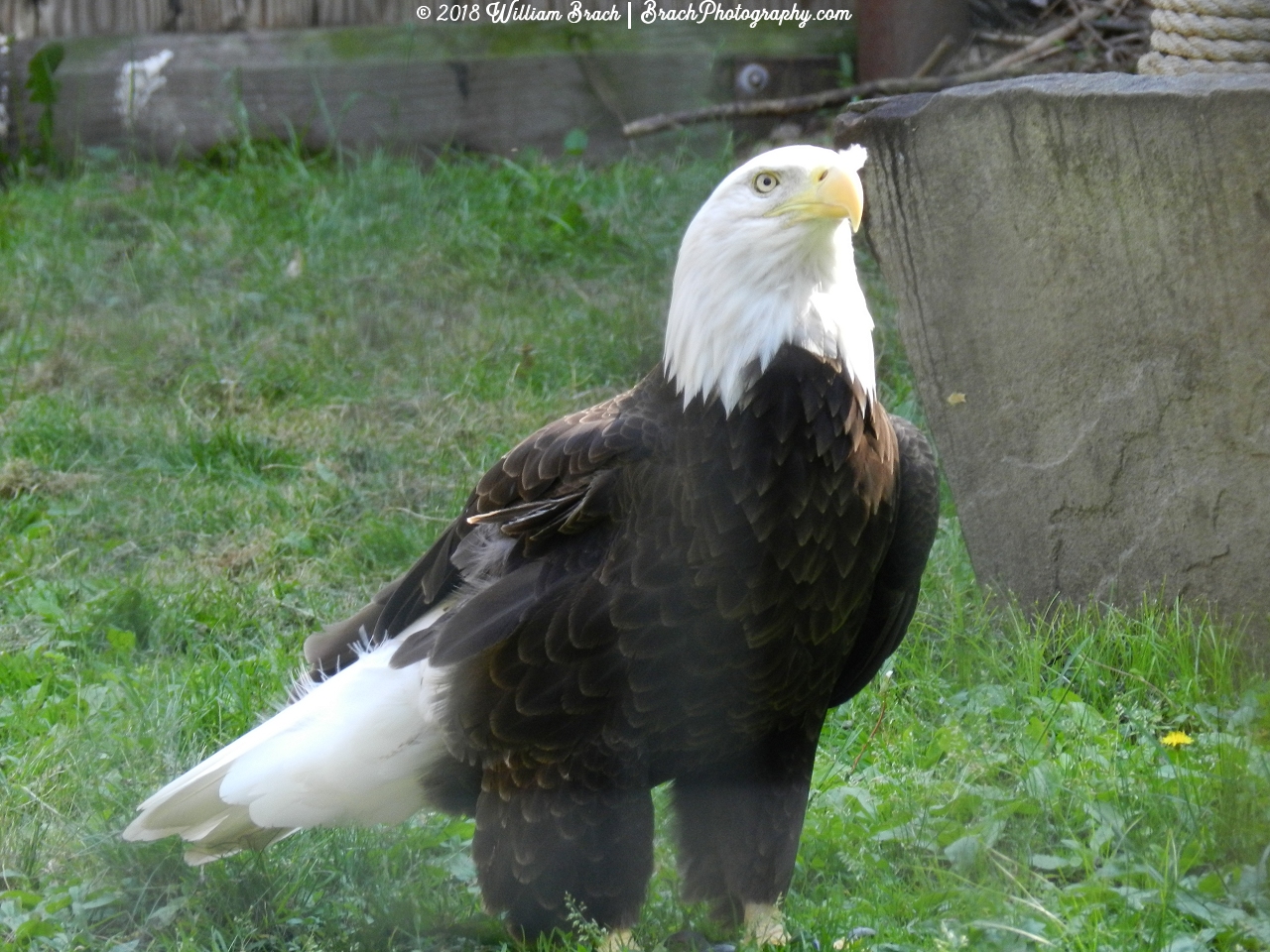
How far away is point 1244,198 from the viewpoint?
2924 millimetres

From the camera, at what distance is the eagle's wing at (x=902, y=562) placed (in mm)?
2645

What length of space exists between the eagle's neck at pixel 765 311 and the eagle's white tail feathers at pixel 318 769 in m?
0.74

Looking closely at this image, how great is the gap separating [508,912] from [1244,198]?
199 centimetres

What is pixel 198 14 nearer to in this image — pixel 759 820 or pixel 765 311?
pixel 765 311

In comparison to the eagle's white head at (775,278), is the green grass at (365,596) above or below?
below

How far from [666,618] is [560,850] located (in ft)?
1.60

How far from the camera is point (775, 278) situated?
8.05ft

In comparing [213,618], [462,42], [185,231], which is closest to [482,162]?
[462,42]

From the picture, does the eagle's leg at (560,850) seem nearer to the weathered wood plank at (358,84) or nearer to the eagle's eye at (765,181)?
the eagle's eye at (765,181)

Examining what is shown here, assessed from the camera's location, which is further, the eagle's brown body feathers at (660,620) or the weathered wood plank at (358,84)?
the weathered wood plank at (358,84)

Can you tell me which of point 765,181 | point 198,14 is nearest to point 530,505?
point 765,181

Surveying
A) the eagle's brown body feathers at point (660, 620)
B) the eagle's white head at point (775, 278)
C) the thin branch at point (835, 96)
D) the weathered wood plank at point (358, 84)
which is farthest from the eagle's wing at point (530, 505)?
the weathered wood plank at point (358, 84)

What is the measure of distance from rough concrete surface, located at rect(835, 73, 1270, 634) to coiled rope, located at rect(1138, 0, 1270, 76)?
0.25m

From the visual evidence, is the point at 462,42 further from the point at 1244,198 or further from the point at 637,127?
the point at 1244,198
